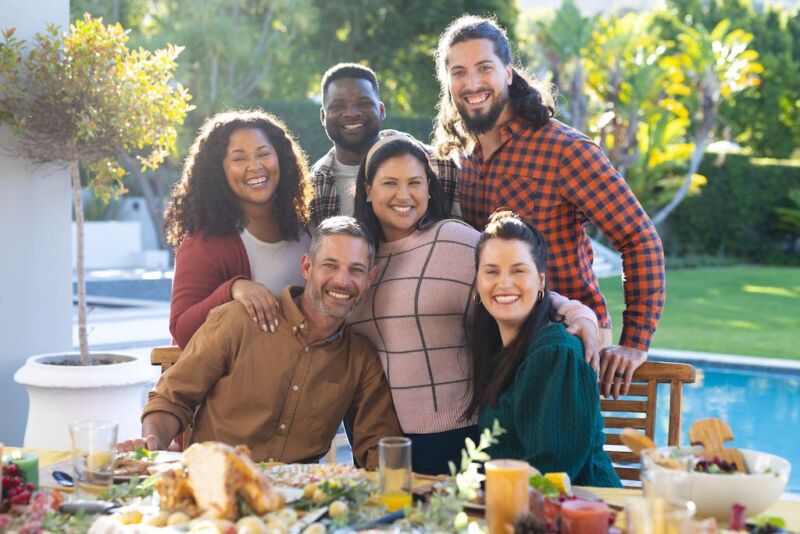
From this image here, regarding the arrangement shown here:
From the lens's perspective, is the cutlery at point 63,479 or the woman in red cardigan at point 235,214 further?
the woman in red cardigan at point 235,214

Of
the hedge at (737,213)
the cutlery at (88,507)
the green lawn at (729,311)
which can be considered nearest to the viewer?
the cutlery at (88,507)

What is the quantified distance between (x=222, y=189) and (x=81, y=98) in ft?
6.98

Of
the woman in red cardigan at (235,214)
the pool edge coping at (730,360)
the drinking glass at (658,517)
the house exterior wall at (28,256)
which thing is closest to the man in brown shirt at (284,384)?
the woman in red cardigan at (235,214)

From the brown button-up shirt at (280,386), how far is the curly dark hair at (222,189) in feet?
1.47

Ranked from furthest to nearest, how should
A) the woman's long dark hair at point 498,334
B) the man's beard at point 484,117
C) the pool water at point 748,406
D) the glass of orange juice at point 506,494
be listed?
the pool water at point 748,406, the man's beard at point 484,117, the woman's long dark hair at point 498,334, the glass of orange juice at point 506,494

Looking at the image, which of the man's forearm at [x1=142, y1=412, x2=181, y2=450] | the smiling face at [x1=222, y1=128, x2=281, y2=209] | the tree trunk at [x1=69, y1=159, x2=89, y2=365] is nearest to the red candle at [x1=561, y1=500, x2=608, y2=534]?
the man's forearm at [x1=142, y1=412, x2=181, y2=450]

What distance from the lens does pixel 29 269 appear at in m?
5.20

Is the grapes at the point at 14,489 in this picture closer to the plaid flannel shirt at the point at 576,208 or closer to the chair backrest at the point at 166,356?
the chair backrest at the point at 166,356

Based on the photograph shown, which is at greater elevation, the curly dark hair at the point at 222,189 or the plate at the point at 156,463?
the curly dark hair at the point at 222,189

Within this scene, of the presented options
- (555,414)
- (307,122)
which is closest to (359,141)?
(555,414)

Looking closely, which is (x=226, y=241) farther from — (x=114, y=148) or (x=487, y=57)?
(x=114, y=148)

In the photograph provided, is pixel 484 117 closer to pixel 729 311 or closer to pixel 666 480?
pixel 666 480

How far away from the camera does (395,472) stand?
199cm

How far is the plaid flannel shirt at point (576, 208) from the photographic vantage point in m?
3.17
